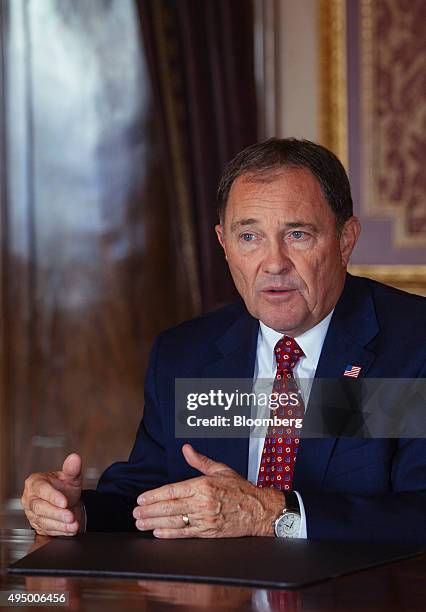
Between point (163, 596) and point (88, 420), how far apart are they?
3.71m

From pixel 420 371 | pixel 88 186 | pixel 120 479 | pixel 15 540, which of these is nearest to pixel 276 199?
pixel 420 371

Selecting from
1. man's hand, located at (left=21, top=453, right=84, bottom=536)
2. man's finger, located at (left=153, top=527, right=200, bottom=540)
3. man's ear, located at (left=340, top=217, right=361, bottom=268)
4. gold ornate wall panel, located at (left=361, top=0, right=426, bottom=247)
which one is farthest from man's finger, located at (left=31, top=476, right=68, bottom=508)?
gold ornate wall panel, located at (left=361, top=0, right=426, bottom=247)

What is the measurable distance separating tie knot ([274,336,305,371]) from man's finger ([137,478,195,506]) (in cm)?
60

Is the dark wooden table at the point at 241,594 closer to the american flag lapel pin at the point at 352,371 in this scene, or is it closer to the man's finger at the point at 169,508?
the man's finger at the point at 169,508

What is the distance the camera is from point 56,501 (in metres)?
2.45

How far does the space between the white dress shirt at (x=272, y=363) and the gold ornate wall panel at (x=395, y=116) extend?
220cm

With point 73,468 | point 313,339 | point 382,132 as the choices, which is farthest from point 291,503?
point 382,132

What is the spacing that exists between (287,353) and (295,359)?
0.09 feet

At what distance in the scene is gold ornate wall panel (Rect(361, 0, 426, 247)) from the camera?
499 cm

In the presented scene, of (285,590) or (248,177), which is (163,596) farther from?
(248,177)

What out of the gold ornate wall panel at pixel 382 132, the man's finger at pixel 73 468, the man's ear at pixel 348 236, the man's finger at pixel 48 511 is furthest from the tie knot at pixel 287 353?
the gold ornate wall panel at pixel 382 132

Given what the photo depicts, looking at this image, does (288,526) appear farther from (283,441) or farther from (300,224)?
(300,224)

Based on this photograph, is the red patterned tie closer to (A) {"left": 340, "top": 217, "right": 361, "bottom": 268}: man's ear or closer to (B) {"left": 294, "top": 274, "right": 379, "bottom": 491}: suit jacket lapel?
(B) {"left": 294, "top": 274, "right": 379, "bottom": 491}: suit jacket lapel

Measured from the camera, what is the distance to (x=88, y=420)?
5531mm
